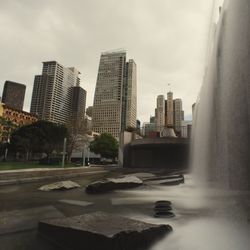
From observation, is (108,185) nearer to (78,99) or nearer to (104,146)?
(104,146)

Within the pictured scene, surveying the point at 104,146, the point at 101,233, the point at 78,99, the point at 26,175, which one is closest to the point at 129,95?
the point at 78,99

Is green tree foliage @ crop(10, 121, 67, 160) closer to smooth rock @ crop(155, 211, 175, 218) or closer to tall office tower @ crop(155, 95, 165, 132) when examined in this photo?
smooth rock @ crop(155, 211, 175, 218)

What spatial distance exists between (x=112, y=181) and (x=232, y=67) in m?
6.81

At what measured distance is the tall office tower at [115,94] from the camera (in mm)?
141875

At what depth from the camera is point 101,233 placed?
131 inches

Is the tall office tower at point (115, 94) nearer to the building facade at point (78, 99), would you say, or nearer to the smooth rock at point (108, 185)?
the building facade at point (78, 99)

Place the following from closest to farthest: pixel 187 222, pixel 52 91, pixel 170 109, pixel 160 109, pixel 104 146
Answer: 1. pixel 187 222
2. pixel 104 146
3. pixel 170 109
4. pixel 160 109
5. pixel 52 91

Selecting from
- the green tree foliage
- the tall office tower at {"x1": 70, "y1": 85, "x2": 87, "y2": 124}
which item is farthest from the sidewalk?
the tall office tower at {"x1": 70, "y1": 85, "x2": 87, "y2": 124}

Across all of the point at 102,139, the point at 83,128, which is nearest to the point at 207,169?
the point at 83,128

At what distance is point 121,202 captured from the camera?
23.9ft

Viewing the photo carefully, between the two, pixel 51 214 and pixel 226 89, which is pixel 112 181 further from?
pixel 226 89

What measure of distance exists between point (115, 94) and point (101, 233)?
146684 mm

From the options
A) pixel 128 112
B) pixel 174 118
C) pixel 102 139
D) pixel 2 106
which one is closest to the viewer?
pixel 102 139

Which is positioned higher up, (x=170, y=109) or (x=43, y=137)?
(x=170, y=109)
